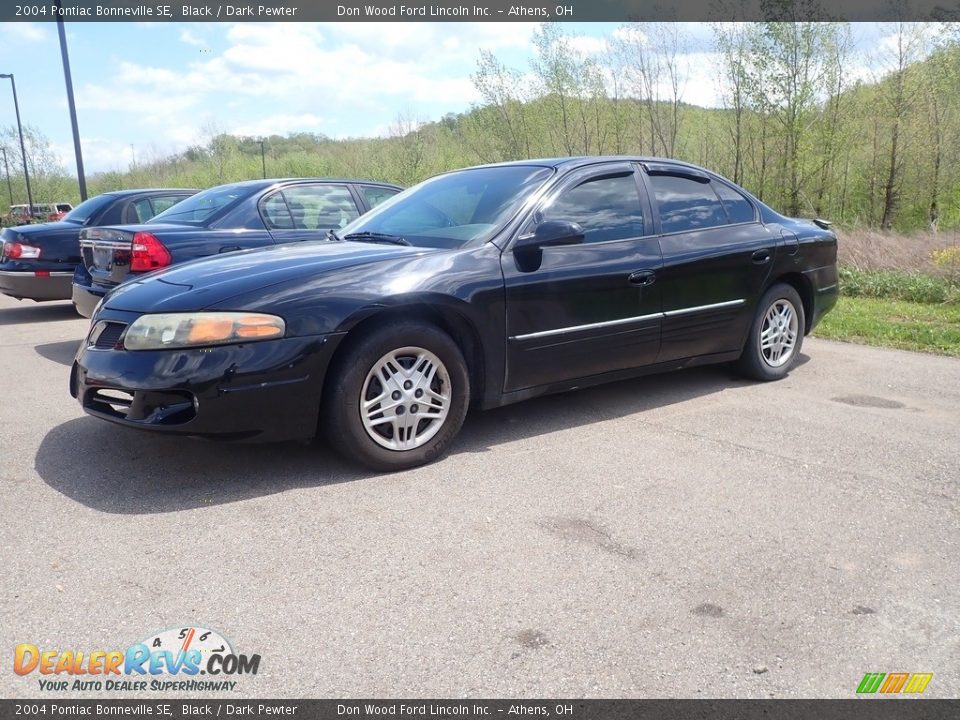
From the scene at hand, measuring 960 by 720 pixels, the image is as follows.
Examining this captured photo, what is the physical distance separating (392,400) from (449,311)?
541 mm

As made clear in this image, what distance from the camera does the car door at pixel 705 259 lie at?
4828 millimetres

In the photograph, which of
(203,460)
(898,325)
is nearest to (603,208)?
(203,460)

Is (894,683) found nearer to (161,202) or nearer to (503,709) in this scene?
(503,709)

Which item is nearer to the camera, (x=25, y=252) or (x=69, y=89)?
(x=25, y=252)

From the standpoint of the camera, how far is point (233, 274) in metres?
3.72

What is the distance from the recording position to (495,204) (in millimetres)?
4383

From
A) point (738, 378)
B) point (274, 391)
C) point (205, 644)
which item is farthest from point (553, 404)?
point (205, 644)

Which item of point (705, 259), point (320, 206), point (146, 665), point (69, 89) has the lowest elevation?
point (146, 665)

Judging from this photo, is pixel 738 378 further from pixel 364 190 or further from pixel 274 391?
pixel 364 190

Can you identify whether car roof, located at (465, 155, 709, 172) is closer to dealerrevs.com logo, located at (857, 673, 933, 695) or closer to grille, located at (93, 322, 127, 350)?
grille, located at (93, 322, 127, 350)

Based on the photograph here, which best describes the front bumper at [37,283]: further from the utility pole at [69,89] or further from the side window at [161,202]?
the utility pole at [69,89]

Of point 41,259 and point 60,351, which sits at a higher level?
point 41,259

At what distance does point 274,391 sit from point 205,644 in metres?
1.34

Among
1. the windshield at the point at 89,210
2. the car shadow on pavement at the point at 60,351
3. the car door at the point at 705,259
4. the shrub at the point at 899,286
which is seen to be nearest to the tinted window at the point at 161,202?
the windshield at the point at 89,210
